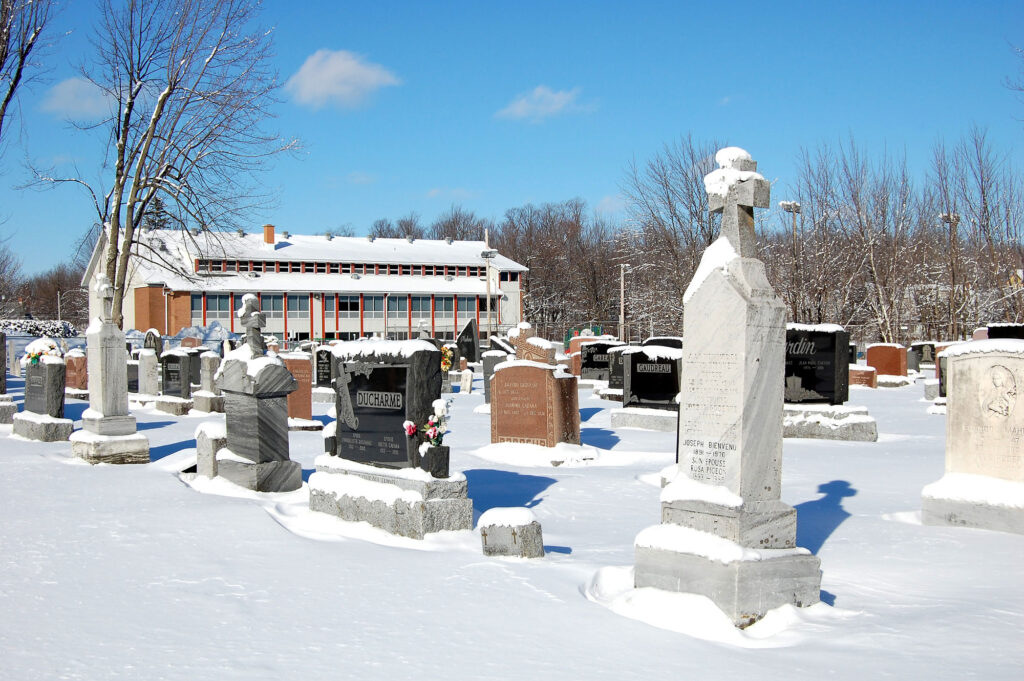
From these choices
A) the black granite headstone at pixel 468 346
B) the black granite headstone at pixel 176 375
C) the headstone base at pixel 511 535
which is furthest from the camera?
the black granite headstone at pixel 468 346

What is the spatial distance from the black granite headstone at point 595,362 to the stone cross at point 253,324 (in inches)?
588

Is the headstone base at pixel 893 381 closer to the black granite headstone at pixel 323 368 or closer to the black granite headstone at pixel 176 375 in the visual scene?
the black granite headstone at pixel 323 368

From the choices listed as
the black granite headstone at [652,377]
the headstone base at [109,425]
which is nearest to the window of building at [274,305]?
the black granite headstone at [652,377]

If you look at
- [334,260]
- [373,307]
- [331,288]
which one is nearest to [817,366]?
[331,288]

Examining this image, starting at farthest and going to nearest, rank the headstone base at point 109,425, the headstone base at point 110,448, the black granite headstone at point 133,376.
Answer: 1. the black granite headstone at point 133,376
2. the headstone base at point 109,425
3. the headstone base at point 110,448

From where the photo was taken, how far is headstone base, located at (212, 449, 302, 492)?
380 inches

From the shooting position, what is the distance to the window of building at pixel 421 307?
60375 mm

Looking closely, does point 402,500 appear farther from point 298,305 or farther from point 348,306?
point 348,306

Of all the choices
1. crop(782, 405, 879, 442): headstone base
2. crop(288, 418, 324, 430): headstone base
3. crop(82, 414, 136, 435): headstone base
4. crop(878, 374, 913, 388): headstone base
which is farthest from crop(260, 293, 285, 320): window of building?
crop(782, 405, 879, 442): headstone base

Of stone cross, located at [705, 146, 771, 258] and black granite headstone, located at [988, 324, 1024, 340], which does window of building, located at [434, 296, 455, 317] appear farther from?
stone cross, located at [705, 146, 771, 258]

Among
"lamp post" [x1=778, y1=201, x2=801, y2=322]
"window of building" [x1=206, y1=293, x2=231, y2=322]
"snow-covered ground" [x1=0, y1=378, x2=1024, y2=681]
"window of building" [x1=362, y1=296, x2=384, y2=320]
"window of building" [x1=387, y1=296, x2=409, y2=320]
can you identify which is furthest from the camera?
"window of building" [x1=387, y1=296, x2=409, y2=320]

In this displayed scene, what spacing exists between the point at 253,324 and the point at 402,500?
479 cm

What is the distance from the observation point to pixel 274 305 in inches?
2183

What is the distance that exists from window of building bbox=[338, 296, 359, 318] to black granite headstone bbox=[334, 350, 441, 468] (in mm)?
50088
